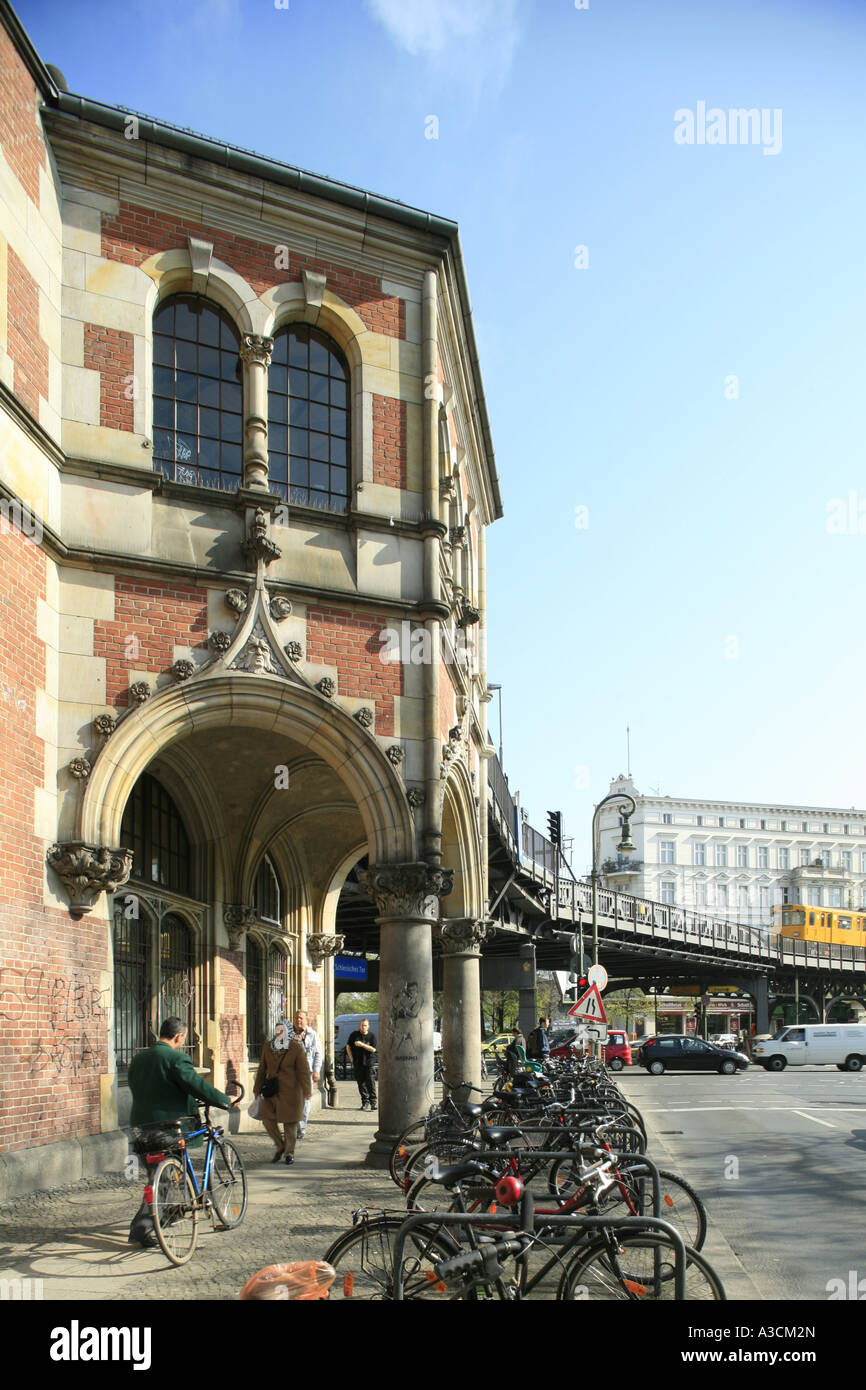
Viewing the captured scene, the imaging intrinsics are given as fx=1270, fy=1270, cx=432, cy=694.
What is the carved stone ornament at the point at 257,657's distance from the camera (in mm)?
13156

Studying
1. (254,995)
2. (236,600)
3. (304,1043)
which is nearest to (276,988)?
(254,995)

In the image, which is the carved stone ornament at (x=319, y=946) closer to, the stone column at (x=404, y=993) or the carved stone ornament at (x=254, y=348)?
the stone column at (x=404, y=993)

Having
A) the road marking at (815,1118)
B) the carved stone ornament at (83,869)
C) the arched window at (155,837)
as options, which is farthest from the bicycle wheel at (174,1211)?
the road marking at (815,1118)

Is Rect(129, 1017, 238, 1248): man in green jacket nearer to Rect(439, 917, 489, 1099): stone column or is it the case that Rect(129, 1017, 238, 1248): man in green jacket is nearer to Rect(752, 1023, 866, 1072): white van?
Rect(439, 917, 489, 1099): stone column

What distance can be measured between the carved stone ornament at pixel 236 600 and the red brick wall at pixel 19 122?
13.8ft

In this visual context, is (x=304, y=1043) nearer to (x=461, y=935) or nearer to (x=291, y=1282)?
(x=461, y=935)

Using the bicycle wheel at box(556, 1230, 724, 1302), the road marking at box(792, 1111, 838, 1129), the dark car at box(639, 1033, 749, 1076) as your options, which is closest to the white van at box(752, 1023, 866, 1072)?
the dark car at box(639, 1033, 749, 1076)

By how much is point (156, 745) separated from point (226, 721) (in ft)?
3.02

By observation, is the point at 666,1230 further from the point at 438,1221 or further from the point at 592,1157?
the point at 592,1157

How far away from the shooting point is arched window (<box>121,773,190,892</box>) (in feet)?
47.7

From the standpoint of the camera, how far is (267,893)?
19.3 meters

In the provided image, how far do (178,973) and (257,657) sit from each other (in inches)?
188
